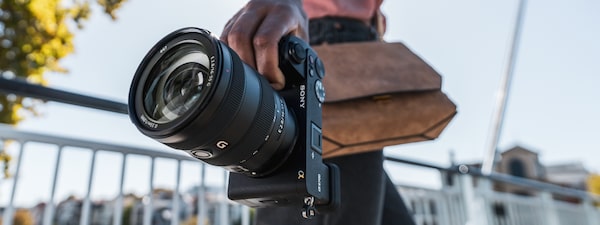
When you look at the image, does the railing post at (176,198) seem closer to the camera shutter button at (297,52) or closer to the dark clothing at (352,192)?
the dark clothing at (352,192)

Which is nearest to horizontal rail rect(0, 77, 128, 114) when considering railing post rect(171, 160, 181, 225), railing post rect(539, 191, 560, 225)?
railing post rect(171, 160, 181, 225)

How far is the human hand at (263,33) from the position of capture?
0.57 m

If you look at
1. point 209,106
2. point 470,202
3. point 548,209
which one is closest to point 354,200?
point 209,106

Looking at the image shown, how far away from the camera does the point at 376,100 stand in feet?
2.56

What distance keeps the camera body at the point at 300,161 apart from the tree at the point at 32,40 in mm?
3590

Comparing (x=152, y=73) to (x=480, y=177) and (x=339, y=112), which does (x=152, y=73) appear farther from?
(x=480, y=177)

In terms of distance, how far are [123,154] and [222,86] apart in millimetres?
907

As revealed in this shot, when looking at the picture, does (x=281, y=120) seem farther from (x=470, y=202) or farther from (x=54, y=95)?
(x=470, y=202)

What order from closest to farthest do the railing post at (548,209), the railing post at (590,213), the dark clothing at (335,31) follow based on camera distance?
the dark clothing at (335,31), the railing post at (548,209), the railing post at (590,213)

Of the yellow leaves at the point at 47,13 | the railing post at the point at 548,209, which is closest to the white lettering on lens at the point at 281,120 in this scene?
the railing post at the point at 548,209

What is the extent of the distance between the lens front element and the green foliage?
11.8 feet

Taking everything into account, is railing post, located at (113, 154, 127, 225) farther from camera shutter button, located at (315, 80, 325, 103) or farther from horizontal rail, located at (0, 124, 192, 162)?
camera shutter button, located at (315, 80, 325, 103)

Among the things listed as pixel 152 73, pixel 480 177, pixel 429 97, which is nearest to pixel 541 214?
pixel 480 177

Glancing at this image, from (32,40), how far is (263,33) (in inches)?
162
